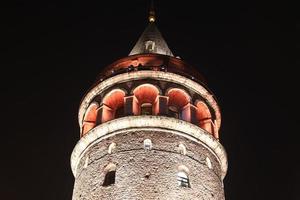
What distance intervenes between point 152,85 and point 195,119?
7.59ft

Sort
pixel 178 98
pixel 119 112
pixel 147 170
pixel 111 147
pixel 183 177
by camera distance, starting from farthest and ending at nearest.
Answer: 1. pixel 178 98
2. pixel 119 112
3. pixel 111 147
4. pixel 183 177
5. pixel 147 170

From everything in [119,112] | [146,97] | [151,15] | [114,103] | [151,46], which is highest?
[151,15]

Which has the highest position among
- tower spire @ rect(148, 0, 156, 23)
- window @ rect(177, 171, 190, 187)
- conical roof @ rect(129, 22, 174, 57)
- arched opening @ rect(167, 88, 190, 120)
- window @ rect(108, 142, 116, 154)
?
tower spire @ rect(148, 0, 156, 23)

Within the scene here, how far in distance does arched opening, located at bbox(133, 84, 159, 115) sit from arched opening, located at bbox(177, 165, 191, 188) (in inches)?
138

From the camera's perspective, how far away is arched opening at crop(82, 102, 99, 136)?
24.5 m

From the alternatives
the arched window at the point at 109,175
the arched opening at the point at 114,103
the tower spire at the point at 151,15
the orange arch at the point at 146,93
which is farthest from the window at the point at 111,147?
the tower spire at the point at 151,15

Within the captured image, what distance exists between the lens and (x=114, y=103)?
24.3 meters

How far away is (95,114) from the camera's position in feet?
81.3

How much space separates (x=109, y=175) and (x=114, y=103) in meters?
4.36

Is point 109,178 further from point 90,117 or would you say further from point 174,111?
point 174,111

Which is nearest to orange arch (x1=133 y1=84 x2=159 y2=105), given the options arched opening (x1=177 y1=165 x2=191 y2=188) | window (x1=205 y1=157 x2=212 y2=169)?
window (x1=205 y1=157 x2=212 y2=169)

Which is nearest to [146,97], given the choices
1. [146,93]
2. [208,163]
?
[146,93]

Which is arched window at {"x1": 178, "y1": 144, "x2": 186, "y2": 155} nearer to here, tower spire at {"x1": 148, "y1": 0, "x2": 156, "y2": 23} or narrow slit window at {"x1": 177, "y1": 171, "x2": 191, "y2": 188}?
narrow slit window at {"x1": 177, "y1": 171, "x2": 191, "y2": 188}

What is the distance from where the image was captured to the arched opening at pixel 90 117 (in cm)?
2447
